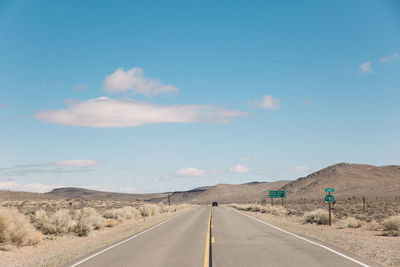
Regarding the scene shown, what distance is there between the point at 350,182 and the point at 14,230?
426 ft

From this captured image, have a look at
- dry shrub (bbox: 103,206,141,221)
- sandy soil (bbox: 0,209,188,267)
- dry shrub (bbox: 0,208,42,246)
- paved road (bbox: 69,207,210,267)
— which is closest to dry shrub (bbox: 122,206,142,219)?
dry shrub (bbox: 103,206,141,221)

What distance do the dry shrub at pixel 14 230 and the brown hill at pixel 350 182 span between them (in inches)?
4130

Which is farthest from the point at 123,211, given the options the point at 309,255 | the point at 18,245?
the point at 309,255

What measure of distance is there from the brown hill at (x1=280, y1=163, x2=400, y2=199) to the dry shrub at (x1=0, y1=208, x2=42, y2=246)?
4130 inches

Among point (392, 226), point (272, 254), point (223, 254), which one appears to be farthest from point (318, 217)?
point (223, 254)

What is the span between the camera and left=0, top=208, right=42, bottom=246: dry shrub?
16906 millimetres

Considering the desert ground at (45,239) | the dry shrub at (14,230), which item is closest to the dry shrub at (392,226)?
the desert ground at (45,239)

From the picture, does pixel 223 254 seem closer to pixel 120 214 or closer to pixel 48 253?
pixel 48 253

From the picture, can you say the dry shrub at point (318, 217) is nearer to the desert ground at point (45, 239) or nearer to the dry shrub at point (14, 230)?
the desert ground at point (45, 239)

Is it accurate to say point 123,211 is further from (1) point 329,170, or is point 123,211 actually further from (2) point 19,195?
(1) point 329,170

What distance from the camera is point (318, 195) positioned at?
126 m

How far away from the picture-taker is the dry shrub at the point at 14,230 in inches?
666

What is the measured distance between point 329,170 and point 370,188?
33.4 m

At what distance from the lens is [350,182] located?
132m
